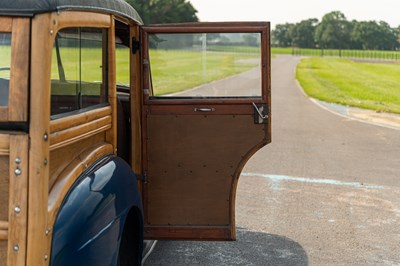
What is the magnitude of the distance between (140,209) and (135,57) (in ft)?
3.93

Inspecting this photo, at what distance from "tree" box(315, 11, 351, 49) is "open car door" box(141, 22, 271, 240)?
175175 millimetres

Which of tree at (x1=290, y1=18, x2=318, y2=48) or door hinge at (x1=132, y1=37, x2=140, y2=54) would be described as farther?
tree at (x1=290, y1=18, x2=318, y2=48)

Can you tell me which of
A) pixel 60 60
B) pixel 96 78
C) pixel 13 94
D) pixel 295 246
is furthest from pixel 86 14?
pixel 295 246

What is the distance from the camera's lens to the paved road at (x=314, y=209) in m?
5.29

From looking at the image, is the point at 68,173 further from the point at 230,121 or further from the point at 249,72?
the point at 249,72

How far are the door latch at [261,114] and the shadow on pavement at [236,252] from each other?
1357 mm

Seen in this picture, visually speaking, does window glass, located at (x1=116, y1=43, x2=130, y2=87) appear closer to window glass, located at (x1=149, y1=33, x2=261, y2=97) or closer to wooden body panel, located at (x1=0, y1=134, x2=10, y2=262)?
window glass, located at (x1=149, y1=33, x2=261, y2=97)

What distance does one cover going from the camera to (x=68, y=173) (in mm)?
2766

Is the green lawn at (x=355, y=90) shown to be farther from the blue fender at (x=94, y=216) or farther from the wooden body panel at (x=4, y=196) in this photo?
the wooden body panel at (x=4, y=196)

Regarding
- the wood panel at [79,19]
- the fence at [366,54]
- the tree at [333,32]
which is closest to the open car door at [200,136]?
the wood panel at [79,19]

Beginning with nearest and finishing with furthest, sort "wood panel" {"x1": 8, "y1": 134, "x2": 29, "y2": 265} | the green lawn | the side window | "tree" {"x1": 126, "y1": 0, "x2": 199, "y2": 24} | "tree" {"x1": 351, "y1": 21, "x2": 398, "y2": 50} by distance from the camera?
1. "wood panel" {"x1": 8, "y1": 134, "x2": 29, "y2": 265}
2. the side window
3. the green lawn
4. "tree" {"x1": 126, "y1": 0, "x2": 199, "y2": 24}
5. "tree" {"x1": 351, "y1": 21, "x2": 398, "y2": 50}

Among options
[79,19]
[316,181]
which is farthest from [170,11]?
[79,19]

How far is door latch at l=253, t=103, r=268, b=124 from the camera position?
14.5 ft

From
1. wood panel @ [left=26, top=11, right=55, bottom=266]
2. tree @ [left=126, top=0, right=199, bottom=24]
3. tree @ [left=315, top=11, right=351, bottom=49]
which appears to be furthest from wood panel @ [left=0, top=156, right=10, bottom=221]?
tree @ [left=315, top=11, right=351, bottom=49]
